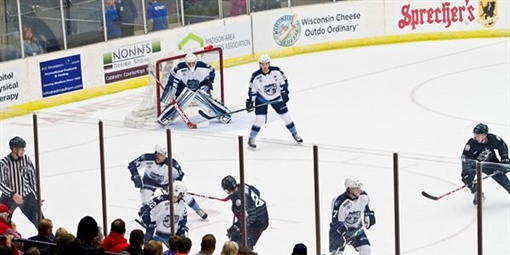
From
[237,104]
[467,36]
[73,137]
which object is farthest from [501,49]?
[73,137]

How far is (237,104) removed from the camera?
18062mm

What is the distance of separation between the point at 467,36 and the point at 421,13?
793 millimetres

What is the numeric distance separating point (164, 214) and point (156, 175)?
0.30m

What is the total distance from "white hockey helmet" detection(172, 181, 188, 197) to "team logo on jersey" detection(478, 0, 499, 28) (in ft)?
38.9

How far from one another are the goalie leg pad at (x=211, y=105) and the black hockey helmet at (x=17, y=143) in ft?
18.7

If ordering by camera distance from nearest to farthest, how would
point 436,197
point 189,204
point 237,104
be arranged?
point 436,197 → point 189,204 → point 237,104

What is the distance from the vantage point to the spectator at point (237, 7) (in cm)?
2066

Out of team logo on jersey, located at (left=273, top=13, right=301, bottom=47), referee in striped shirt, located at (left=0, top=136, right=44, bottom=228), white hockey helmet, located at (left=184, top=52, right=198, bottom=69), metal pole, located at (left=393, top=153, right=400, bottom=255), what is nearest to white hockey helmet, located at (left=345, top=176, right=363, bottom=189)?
metal pole, located at (left=393, top=153, right=400, bottom=255)

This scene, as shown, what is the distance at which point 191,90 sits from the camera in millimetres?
16719

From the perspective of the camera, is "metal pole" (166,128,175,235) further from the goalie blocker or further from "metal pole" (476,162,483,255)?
the goalie blocker

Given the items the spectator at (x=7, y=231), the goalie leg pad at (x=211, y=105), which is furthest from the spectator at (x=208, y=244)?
the goalie leg pad at (x=211, y=105)

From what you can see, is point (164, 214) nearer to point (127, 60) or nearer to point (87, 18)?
point (87, 18)

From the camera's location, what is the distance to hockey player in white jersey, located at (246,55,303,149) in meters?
15.4

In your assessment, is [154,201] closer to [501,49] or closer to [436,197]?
[436,197]
